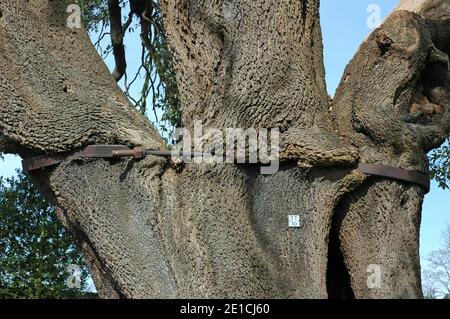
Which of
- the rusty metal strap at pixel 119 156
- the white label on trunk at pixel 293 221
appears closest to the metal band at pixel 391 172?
the rusty metal strap at pixel 119 156

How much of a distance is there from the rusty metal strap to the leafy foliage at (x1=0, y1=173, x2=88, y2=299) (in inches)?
256

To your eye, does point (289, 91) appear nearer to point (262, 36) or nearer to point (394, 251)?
point (262, 36)

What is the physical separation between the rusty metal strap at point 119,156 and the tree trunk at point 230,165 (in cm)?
5

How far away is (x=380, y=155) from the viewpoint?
5.43 meters

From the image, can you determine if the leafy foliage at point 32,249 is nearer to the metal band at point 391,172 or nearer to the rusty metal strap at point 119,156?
the rusty metal strap at point 119,156

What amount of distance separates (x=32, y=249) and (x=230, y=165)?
7.36 metres

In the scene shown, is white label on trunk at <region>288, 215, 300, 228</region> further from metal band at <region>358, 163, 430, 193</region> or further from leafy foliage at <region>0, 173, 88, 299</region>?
leafy foliage at <region>0, 173, 88, 299</region>

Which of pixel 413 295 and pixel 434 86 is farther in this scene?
pixel 434 86

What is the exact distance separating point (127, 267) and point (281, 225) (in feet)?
3.41

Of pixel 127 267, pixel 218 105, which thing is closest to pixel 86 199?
pixel 127 267

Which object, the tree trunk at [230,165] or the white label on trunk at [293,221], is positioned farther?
the white label on trunk at [293,221]

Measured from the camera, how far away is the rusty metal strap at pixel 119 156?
5.00m

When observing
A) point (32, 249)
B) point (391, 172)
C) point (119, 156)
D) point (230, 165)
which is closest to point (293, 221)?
point (230, 165)

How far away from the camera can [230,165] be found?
501 centimetres
